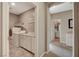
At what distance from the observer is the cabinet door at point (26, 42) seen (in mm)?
1521

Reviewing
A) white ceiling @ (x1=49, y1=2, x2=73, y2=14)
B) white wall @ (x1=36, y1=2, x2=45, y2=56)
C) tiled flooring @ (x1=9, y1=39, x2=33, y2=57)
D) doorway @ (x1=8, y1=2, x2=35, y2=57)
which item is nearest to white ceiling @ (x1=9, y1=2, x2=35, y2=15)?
doorway @ (x1=8, y1=2, x2=35, y2=57)

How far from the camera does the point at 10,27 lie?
4.86ft

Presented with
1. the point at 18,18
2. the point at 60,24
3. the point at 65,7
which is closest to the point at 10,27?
the point at 18,18

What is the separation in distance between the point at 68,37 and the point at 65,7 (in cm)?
39

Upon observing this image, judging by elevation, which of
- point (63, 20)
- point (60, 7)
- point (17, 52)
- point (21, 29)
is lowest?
point (17, 52)

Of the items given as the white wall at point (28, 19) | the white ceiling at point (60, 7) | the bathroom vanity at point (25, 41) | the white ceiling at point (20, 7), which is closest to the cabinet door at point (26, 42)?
the bathroom vanity at point (25, 41)

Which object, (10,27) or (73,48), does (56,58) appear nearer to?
(73,48)

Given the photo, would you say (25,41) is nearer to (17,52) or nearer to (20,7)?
(17,52)

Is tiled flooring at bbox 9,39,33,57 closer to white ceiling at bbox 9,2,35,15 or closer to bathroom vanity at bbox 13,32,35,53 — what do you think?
bathroom vanity at bbox 13,32,35,53

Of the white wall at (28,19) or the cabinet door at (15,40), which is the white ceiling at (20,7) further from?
the cabinet door at (15,40)

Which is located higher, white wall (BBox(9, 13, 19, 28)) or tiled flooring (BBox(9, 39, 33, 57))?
white wall (BBox(9, 13, 19, 28))

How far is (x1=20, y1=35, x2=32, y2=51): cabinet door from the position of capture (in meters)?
1.52

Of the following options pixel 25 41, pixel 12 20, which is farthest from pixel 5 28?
pixel 25 41

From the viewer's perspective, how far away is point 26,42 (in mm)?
1518
